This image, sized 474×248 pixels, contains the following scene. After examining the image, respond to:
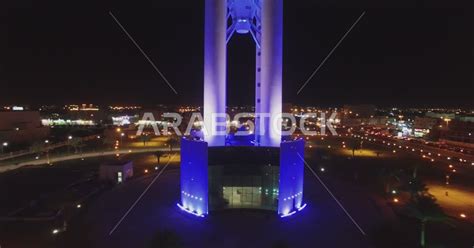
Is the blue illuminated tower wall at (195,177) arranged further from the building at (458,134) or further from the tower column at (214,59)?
the building at (458,134)

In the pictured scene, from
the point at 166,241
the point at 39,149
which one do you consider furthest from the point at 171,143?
the point at 166,241

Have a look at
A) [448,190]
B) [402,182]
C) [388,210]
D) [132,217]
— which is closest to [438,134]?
[448,190]

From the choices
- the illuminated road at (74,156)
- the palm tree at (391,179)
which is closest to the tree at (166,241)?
the palm tree at (391,179)

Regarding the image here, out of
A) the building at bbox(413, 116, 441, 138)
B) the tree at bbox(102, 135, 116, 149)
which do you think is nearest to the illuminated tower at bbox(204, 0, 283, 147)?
the tree at bbox(102, 135, 116, 149)

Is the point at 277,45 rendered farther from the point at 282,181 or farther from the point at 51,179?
the point at 51,179

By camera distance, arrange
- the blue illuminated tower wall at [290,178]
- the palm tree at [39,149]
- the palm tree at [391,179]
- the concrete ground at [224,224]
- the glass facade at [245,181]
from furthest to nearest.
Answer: the palm tree at [39,149] < the palm tree at [391,179] < the glass facade at [245,181] < the blue illuminated tower wall at [290,178] < the concrete ground at [224,224]

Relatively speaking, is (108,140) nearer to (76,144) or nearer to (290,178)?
(76,144)
